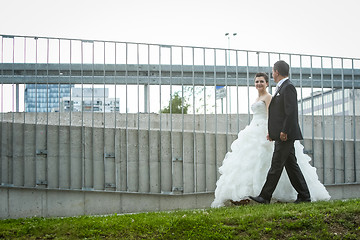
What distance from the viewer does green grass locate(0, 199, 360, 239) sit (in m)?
5.67

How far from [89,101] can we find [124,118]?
3.29 ft

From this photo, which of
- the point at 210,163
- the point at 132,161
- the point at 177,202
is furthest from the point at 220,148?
the point at 132,161

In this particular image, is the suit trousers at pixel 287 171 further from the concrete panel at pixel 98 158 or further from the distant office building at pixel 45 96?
the distant office building at pixel 45 96

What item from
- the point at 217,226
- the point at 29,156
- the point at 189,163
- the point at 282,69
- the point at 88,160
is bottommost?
the point at 217,226

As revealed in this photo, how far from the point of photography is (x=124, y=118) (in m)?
10.7

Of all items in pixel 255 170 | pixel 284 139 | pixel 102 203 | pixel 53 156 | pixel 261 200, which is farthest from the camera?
pixel 102 203

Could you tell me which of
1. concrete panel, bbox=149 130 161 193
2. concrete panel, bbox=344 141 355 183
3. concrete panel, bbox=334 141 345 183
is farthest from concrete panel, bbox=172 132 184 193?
concrete panel, bbox=344 141 355 183

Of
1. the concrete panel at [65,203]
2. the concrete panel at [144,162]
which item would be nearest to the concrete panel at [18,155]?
the concrete panel at [65,203]

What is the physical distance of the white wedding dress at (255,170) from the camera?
26.7 feet

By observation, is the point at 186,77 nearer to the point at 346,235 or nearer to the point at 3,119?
the point at 3,119

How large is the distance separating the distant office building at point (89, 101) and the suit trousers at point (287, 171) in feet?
12.4

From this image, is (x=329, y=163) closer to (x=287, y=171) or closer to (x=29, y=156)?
(x=287, y=171)

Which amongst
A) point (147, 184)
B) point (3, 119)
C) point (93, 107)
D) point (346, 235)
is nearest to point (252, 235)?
point (346, 235)

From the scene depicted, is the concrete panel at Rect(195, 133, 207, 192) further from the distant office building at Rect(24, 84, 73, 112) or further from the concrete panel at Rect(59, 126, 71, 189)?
the distant office building at Rect(24, 84, 73, 112)
